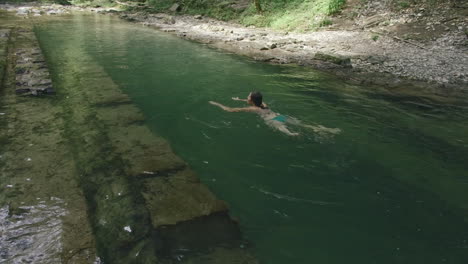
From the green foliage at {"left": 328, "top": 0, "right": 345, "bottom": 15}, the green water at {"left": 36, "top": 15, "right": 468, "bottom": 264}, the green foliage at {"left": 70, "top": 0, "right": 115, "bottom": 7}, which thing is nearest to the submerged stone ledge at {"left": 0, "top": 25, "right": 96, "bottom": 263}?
the green water at {"left": 36, "top": 15, "right": 468, "bottom": 264}

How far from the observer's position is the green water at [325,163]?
3975 mm

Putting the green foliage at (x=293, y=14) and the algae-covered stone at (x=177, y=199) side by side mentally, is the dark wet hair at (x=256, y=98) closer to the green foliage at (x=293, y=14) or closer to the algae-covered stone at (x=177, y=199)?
the algae-covered stone at (x=177, y=199)

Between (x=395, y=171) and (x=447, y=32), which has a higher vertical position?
(x=447, y=32)

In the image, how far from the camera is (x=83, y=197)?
172 inches

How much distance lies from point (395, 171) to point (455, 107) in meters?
4.71

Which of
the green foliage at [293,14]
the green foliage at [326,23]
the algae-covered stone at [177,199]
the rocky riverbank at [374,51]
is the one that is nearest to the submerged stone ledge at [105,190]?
the algae-covered stone at [177,199]

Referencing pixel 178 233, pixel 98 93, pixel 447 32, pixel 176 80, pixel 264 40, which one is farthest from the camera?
pixel 264 40

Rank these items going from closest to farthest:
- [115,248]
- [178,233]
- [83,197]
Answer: [115,248] < [178,233] < [83,197]

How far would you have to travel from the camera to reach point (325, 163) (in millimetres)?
5824

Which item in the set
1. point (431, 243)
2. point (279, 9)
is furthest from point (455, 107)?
point (279, 9)

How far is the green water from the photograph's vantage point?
156 inches

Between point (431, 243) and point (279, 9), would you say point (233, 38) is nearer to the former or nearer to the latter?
point (279, 9)

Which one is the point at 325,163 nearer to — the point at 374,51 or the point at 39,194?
the point at 39,194

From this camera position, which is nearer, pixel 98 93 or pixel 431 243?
pixel 431 243
